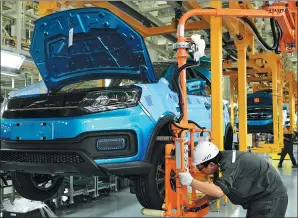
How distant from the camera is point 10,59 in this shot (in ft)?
21.2

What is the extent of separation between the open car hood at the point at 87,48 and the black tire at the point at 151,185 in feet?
2.19

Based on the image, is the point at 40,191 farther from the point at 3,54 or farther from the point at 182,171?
the point at 3,54

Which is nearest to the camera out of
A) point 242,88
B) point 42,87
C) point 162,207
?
point 162,207

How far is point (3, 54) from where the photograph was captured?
629 cm

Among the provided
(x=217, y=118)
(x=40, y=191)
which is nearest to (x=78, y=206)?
(x=40, y=191)

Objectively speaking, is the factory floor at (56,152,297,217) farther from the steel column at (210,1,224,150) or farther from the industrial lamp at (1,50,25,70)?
the industrial lamp at (1,50,25,70)

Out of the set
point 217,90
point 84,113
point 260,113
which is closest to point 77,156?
point 84,113

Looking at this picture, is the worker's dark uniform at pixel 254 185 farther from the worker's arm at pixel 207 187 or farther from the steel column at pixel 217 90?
the steel column at pixel 217 90

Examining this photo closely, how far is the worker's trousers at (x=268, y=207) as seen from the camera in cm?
337

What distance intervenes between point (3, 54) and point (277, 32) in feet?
14.9

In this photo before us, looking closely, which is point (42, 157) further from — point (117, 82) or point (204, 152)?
point (204, 152)

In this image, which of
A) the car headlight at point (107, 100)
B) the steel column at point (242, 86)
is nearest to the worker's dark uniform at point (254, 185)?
the car headlight at point (107, 100)

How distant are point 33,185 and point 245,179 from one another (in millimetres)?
2154

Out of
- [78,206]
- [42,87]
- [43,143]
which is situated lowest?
[78,206]
